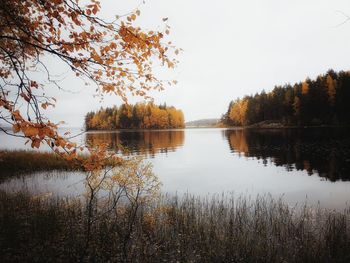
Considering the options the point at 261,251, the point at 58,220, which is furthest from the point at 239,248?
the point at 58,220

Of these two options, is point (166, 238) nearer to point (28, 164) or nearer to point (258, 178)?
point (258, 178)

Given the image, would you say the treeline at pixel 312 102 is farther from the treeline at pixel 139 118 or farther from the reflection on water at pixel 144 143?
the treeline at pixel 139 118

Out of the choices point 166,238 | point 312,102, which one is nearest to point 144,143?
point 166,238

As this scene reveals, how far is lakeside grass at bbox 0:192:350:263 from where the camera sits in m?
6.89

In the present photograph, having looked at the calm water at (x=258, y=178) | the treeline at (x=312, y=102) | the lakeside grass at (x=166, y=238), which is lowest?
the calm water at (x=258, y=178)

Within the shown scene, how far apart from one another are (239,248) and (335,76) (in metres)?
91.3

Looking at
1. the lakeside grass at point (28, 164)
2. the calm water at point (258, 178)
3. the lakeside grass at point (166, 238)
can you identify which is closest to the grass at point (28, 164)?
the lakeside grass at point (28, 164)

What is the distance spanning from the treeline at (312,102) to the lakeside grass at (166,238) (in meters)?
77.6

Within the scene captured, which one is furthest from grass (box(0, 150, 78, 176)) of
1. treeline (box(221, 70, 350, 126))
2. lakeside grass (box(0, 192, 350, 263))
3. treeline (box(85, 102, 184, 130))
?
treeline (box(85, 102, 184, 130))

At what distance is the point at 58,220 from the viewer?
353 inches

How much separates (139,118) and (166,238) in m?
146

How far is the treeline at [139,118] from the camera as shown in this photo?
151 m

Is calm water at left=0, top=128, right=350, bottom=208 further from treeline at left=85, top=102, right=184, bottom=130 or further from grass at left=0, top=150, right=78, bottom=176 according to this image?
treeline at left=85, top=102, right=184, bottom=130

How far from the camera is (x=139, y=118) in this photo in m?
152
